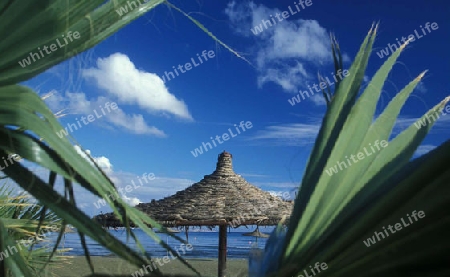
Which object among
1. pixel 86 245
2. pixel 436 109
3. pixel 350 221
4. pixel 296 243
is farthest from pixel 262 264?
pixel 436 109

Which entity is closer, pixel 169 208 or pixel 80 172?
pixel 80 172

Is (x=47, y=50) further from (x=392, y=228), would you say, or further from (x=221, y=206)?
(x=221, y=206)

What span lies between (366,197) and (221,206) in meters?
6.28

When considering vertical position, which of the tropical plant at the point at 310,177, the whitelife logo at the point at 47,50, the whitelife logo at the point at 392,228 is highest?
the whitelife logo at the point at 47,50

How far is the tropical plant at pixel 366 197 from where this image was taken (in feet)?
1.81

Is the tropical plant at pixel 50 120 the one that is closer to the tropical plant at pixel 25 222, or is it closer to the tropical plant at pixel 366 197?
the tropical plant at pixel 366 197

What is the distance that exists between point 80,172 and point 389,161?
1.64 ft

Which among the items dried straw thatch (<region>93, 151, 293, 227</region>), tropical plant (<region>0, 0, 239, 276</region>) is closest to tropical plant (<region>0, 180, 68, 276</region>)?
tropical plant (<region>0, 0, 239, 276</region>)

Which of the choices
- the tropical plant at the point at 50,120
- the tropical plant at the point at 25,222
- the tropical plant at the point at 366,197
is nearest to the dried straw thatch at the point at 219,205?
the tropical plant at the point at 25,222

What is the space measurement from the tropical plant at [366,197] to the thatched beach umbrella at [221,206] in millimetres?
5650

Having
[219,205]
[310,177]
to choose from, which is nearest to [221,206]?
[219,205]

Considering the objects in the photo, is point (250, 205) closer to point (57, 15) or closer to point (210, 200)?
point (210, 200)

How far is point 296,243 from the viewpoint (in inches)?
30.3

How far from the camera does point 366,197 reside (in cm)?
74
